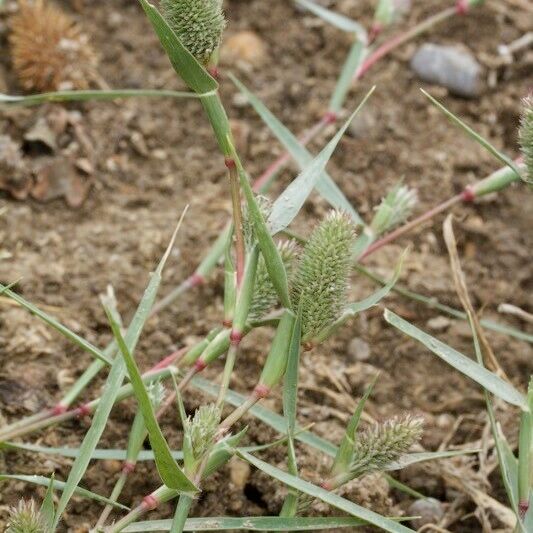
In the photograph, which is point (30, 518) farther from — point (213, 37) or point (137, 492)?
point (213, 37)

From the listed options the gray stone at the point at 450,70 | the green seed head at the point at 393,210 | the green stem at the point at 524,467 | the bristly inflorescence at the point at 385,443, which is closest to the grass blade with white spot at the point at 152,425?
the bristly inflorescence at the point at 385,443

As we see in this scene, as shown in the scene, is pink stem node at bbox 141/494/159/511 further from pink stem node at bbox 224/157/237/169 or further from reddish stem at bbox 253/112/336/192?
reddish stem at bbox 253/112/336/192

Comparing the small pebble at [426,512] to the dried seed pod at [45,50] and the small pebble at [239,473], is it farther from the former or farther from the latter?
the dried seed pod at [45,50]

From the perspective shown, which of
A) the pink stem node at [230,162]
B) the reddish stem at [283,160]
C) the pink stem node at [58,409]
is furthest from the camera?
the reddish stem at [283,160]

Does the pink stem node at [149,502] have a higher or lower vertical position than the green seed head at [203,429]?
lower

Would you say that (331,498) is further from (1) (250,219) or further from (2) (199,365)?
(1) (250,219)
